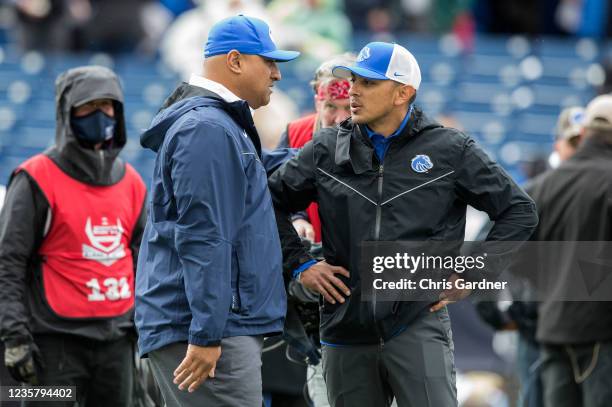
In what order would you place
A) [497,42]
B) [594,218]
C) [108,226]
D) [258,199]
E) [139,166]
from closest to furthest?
1. [258,199]
2. [108,226]
3. [594,218]
4. [139,166]
5. [497,42]

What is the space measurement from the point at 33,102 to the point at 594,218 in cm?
930

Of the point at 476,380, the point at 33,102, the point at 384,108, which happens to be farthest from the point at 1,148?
the point at 384,108

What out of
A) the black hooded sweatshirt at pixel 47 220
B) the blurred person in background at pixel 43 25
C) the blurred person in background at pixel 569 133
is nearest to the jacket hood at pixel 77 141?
the black hooded sweatshirt at pixel 47 220

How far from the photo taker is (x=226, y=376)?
3.99 m

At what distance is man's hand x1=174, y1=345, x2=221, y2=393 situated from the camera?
3.87 meters

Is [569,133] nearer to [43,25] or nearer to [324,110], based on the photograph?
[324,110]

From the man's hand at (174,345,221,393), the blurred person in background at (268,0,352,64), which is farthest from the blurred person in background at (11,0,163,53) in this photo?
the man's hand at (174,345,221,393)

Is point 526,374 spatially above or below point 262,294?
below

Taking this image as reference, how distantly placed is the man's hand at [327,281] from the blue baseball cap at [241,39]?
0.81 m

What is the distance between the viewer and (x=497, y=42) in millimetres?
14695

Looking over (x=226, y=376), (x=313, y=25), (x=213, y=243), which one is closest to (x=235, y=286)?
(x=213, y=243)

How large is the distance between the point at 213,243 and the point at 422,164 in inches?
36.2

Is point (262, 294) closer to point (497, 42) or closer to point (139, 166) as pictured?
point (139, 166)

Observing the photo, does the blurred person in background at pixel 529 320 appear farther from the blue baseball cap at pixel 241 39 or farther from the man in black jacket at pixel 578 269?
the blue baseball cap at pixel 241 39
